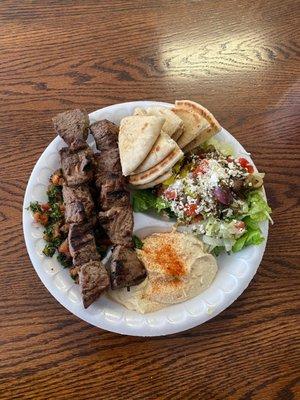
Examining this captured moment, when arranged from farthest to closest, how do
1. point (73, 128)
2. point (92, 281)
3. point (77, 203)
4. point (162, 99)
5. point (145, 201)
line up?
point (162, 99) → point (145, 201) → point (73, 128) → point (77, 203) → point (92, 281)

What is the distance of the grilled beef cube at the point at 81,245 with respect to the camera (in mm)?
2486

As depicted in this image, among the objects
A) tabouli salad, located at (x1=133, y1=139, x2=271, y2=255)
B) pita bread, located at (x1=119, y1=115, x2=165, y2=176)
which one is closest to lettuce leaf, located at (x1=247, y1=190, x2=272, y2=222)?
tabouli salad, located at (x1=133, y1=139, x2=271, y2=255)

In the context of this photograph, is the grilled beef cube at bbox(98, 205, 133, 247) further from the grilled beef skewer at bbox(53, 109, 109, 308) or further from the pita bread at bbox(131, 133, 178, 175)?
the pita bread at bbox(131, 133, 178, 175)

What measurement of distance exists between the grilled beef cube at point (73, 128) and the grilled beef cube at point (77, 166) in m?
0.05

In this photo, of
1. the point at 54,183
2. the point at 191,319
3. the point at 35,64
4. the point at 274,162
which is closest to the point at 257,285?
the point at 191,319

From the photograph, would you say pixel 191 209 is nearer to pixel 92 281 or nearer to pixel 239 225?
pixel 239 225

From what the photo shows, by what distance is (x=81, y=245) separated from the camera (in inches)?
98.7

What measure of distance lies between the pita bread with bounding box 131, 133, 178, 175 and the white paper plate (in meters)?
0.35

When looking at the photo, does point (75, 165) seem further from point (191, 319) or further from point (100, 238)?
point (191, 319)

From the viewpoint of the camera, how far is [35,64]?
3.07 meters

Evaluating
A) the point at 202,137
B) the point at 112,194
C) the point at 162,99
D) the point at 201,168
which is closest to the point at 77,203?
the point at 112,194

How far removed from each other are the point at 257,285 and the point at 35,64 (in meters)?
2.01

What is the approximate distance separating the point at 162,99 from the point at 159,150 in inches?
24.3

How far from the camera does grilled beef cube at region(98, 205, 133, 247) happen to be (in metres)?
2.60
